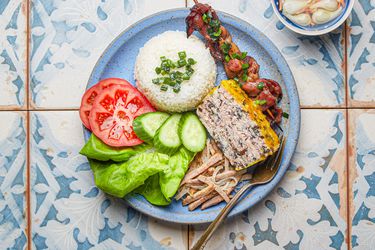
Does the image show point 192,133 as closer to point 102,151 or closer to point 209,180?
point 209,180

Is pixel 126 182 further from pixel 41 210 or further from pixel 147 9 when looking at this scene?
pixel 147 9

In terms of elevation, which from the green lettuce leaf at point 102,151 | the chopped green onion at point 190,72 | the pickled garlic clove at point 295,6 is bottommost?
the green lettuce leaf at point 102,151

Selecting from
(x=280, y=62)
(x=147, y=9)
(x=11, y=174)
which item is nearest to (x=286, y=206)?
(x=280, y=62)

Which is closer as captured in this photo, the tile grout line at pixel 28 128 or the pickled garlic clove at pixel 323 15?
the pickled garlic clove at pixel 323 15

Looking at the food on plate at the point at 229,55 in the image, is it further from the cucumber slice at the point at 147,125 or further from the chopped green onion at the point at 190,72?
the cucumber slice at the point at 147,125

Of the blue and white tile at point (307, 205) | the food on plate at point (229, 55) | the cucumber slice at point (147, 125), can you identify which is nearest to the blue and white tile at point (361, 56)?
the blue and white tile at point (307, 205)

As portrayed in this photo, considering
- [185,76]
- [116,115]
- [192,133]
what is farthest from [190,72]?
[116,115]
